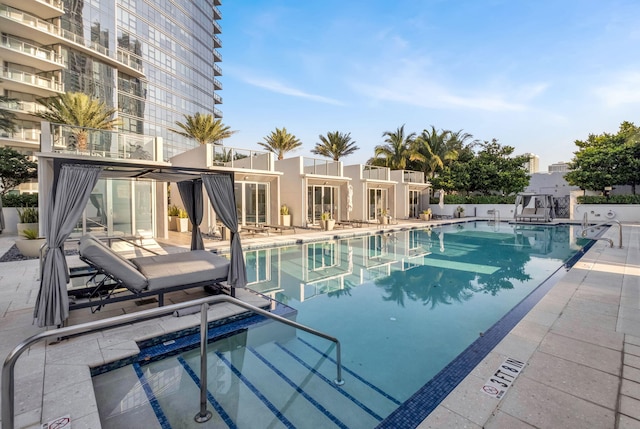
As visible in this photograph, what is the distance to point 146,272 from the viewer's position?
4.88 m

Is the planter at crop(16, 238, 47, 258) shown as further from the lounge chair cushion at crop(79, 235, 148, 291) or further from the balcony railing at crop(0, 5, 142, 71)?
the balcony railing at crop(0, 5, 142, 71)

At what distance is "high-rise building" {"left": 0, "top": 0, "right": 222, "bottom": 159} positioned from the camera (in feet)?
88.6

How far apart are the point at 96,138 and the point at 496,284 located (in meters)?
14.4

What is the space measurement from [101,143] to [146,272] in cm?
974

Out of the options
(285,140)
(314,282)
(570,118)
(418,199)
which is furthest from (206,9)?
(314,282)

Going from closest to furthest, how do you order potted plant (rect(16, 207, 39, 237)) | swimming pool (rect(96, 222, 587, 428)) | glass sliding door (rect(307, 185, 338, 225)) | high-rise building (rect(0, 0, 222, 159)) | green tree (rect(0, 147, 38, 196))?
swimming pool (rect(96, 222, 587, 428)) < potted plant (rect(16, 207, 39, 237)) < green tree (rect(0, 147, 38, 196)) < glass sliding door (rect(307, 185, 338, 225)) < high-rise building (rect(0, 0, 222, 159))

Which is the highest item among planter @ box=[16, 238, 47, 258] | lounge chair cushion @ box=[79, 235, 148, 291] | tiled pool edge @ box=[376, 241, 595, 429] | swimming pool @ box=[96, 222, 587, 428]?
lounge chair cushion @ box=[79, 235, 148, 291]

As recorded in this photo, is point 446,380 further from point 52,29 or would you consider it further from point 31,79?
point 52,29

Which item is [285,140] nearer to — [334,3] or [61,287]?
[334,3]

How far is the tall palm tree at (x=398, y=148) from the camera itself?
1180 inches

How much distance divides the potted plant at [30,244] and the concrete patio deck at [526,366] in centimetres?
442

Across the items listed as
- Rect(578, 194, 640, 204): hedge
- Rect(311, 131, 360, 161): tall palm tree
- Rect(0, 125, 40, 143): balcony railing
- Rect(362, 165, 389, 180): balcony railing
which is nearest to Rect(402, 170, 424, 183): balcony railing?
Rect(362, 165, 389, 180): balcony railing

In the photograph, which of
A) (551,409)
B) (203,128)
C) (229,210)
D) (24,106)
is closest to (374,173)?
(203,128)

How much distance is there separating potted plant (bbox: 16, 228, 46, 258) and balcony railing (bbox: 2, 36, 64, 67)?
28105 mm
